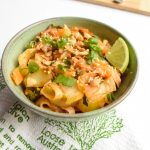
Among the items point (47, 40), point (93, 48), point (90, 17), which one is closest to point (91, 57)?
point (93, 48)

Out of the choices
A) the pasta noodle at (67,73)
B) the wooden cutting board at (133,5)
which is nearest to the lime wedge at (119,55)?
the pasta noodle at (67,73)

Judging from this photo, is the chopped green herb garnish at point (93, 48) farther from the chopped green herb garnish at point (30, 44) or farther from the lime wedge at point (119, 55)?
the chopped green herb garnish at point (30, 44)

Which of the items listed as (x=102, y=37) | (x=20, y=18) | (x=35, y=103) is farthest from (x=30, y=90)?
(x=20, y=18)

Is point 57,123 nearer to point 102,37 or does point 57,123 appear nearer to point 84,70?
point 84,70

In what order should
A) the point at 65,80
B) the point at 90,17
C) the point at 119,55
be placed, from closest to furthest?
the point at 65,80 → the point at 119,55 → the point at 90,17

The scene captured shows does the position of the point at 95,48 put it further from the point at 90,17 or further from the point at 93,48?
the point at 90,17
